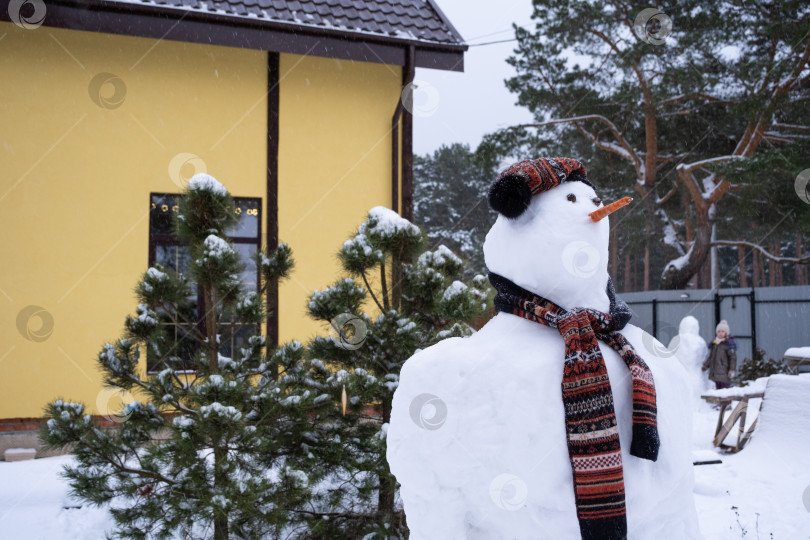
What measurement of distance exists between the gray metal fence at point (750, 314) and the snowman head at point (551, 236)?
37.0 feet

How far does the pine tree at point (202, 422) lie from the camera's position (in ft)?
10.6

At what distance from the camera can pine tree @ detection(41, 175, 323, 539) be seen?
3.24 metres

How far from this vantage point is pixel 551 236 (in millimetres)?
2051

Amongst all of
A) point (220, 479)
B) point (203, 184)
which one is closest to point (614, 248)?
point (203, 184)

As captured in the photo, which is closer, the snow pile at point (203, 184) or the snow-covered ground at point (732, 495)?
the snow pile at point (203, 184)

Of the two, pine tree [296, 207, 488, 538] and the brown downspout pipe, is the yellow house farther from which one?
pine tree [296, 207, 488, 538]

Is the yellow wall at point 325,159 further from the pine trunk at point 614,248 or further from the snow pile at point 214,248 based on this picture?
the pine trunk at point 614,248

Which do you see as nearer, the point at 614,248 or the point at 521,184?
the point at 521,184

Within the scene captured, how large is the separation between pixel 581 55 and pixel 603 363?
515 inches

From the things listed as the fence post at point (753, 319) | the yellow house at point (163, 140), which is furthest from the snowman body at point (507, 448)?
the fence post at point (753, 319)

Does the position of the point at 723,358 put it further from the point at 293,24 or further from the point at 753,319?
the point at 293,24

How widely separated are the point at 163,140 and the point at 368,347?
13.8 ft

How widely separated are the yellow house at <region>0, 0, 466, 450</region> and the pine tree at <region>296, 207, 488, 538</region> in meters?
3.24

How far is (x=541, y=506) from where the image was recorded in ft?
6.09
